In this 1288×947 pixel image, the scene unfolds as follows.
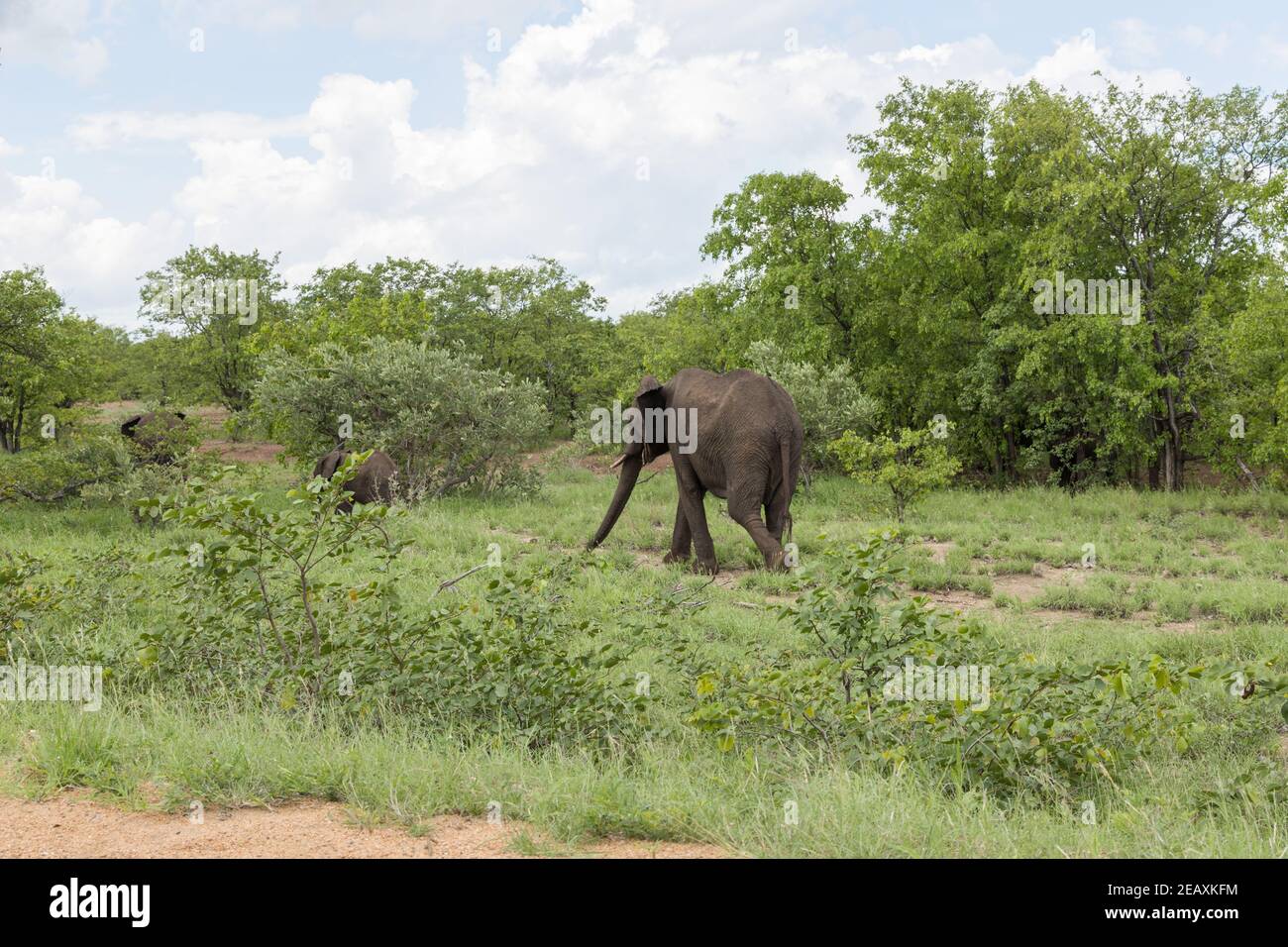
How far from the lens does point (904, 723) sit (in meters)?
5.56

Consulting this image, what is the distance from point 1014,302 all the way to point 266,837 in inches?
878

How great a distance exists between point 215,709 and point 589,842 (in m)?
3.27

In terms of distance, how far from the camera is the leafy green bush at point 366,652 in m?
6.12

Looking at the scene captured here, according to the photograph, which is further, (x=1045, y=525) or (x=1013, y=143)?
(x=1013, y=143)

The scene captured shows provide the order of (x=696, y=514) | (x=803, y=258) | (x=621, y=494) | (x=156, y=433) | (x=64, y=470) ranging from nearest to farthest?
(x=696, y=514) → (x=621, y=494) → (x=64, y=470) → (x=156, y=433) → (x=803, y=258)

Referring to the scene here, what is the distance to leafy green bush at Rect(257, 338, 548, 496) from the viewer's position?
67.8 ft

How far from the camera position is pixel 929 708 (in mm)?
5527

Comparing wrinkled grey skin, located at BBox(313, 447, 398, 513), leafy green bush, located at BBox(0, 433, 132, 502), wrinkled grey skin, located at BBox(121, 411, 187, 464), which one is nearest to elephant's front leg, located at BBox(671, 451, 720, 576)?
wrinkled grey skin, located at BBox(313, 447, 398, 513)

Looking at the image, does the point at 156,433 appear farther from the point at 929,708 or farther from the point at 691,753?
the point at 929,708

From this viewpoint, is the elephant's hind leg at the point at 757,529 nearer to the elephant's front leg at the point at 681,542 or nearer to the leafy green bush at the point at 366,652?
the elephant's front leg at the point at 681,542

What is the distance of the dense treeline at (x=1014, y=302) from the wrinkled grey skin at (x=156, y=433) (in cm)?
175

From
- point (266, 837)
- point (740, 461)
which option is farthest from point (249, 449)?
point (266, 837)
